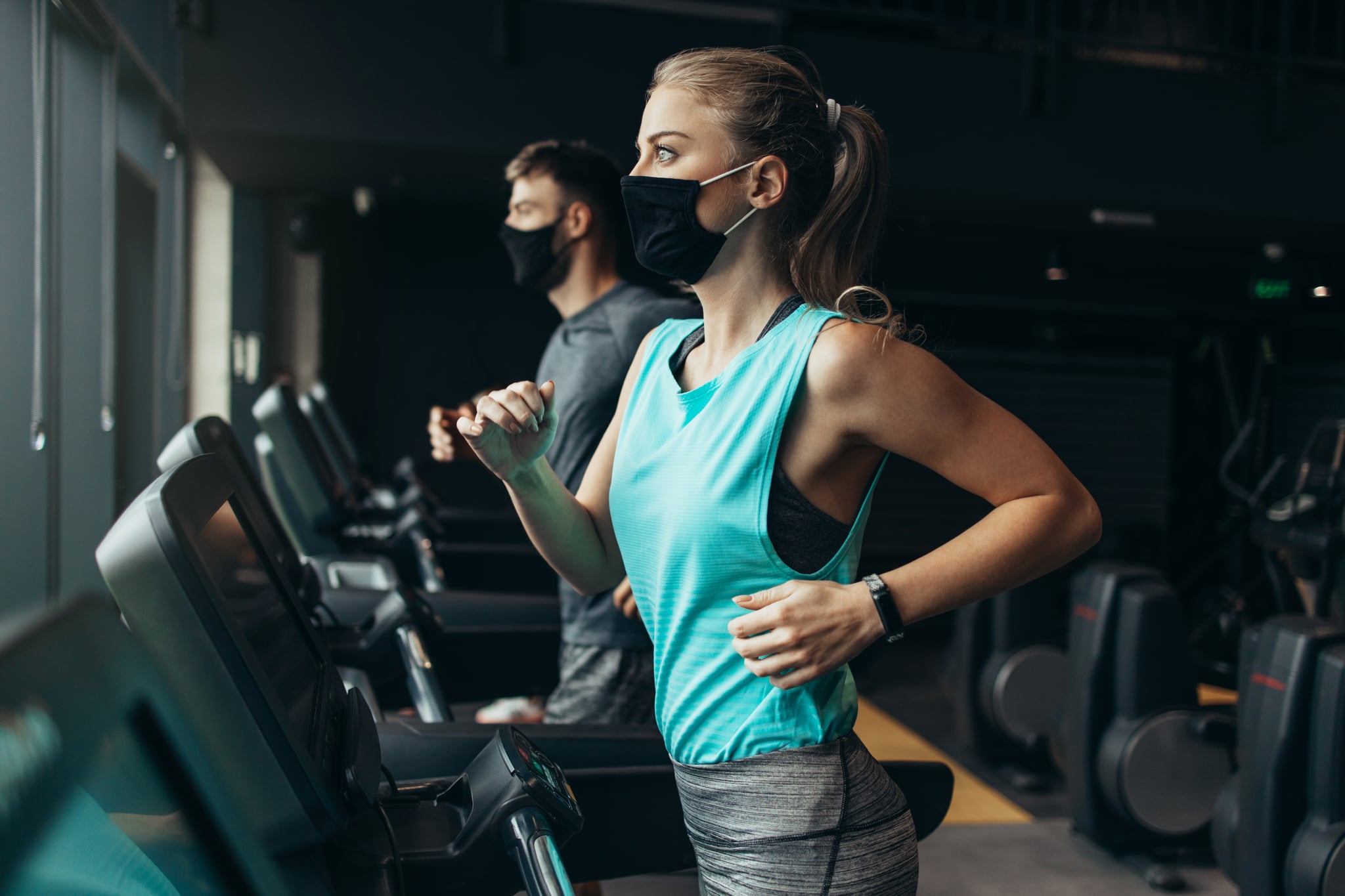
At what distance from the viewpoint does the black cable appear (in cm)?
93

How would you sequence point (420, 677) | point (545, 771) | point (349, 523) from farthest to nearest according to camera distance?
1. point (349, 523)
2. point (420, 677)
3. point (545, 771)

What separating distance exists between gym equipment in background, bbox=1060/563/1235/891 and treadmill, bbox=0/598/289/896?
9.79 feet

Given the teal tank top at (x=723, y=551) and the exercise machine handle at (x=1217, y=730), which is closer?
the teal tank top at (x=723, y=551)

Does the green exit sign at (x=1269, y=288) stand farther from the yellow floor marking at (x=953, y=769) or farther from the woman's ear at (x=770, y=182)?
the woman's ear at (x=770, y=182)

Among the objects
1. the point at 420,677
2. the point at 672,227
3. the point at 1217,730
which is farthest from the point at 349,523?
the point at 1217,730

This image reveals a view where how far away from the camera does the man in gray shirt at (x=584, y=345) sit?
1868 millimetres

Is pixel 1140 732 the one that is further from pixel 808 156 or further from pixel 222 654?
pixel 222 654

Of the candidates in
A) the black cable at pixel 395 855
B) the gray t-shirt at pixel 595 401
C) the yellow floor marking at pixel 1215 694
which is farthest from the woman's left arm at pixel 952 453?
the yellow floor marking at pixel 1215 694

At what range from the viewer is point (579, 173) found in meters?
2.19

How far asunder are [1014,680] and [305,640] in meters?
3.34

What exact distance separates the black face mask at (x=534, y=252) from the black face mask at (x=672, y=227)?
1054 millimetres

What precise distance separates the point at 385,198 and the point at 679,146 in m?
5.80

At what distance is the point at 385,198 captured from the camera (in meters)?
6.46

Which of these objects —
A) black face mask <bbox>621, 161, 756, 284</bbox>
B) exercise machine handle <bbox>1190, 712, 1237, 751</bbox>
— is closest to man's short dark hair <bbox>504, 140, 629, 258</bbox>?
black face mask <bbox>621, 161, 756, 284</bbox>
